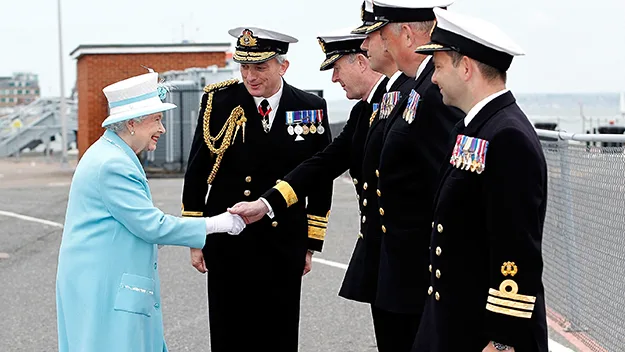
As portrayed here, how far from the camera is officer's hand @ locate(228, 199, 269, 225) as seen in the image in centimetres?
546

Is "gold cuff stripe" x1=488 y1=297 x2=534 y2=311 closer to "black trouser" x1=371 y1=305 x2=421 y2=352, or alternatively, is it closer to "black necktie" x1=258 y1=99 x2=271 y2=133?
"black trouser" x1=371 y1=305 x2=421 y2=352

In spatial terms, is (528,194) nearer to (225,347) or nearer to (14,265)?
(225,347)

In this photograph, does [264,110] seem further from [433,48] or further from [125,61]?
[125,61]

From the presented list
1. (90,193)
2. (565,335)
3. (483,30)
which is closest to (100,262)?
(90,193)

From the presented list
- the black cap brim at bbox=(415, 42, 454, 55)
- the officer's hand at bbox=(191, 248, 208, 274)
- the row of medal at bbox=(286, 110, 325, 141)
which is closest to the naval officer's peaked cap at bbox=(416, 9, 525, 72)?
the black cap brim at bbox=(415, 42, 454, 55)

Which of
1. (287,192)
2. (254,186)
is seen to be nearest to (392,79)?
(287,192)

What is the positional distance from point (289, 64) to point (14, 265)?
6.91 metres

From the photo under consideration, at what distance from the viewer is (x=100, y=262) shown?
15.4 ft

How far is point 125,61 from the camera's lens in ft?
116

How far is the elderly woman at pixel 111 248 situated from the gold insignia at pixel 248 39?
105 centimetres

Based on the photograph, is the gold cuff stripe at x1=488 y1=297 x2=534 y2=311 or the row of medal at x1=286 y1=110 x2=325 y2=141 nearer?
the gold cuff stripe at x1=488 y1=297 x2=534 y2=311

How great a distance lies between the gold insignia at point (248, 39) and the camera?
576 cm

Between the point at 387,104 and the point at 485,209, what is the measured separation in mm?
1369

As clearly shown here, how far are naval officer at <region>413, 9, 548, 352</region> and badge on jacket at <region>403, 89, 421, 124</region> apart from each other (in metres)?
0.64
